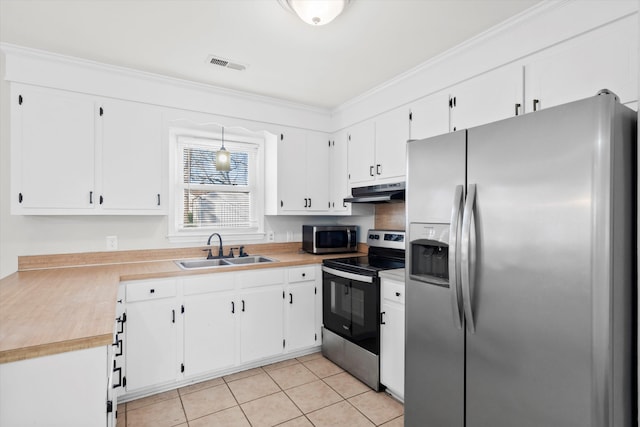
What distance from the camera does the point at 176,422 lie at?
2172 millimetres

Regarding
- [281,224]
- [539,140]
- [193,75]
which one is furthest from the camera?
[281,224]

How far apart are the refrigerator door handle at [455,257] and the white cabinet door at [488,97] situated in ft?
2.68

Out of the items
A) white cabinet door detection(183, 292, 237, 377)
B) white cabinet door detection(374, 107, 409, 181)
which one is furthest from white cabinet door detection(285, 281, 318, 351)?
white cabinet door detection(374, 107, 409, 181)

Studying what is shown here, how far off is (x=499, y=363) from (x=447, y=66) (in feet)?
6.41

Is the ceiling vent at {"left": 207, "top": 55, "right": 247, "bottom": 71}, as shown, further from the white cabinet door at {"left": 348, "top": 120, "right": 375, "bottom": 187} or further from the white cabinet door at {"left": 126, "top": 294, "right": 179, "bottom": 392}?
the white cabinet door at {"left": 126, "top": 294, "right": 179, "bottom": 392}

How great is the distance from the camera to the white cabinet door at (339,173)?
11.5 ft

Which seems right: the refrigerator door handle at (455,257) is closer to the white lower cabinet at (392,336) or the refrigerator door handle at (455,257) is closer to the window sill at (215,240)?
the white lower cabinet at (392,336)

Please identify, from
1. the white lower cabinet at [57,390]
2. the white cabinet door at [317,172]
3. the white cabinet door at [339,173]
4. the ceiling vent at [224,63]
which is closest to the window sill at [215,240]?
the white cabinet door at [317,172]

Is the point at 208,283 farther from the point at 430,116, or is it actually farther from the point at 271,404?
the point at 430,116

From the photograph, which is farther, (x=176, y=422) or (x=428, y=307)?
(x=176, y=422)

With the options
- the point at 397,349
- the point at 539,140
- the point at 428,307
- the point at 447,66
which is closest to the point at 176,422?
the point at 397,349

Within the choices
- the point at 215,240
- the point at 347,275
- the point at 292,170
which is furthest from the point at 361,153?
the point at 215,240

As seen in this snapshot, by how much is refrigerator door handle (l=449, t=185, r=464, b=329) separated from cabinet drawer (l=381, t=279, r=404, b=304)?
739 millimetres

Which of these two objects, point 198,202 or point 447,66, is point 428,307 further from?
point 198,202
